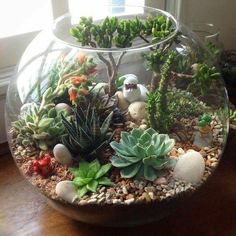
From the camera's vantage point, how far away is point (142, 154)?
60 cm

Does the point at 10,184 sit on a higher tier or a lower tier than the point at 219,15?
lower

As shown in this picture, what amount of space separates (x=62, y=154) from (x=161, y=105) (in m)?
0.19

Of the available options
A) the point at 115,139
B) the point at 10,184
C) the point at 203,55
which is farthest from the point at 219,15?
the point at 10,184

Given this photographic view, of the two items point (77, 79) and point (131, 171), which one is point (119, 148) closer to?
point (131, 171)

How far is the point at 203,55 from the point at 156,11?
0.42 feet

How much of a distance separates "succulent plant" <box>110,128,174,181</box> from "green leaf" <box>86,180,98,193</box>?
0.04 m

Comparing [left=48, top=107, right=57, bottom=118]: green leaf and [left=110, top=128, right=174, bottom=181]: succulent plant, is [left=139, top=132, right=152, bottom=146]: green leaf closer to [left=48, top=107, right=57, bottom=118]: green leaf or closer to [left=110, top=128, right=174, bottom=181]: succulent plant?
[left=110, top=128, right=174, bottom=181]: succulent plant

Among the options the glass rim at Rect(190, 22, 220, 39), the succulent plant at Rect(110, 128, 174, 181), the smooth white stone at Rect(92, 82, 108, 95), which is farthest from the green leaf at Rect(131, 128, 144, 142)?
the glass rim at Rect(190, 22, 220, 39)

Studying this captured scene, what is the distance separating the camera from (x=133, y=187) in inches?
23.6

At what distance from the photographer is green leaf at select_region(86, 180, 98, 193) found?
1.94ft

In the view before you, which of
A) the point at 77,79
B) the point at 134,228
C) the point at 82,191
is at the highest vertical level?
the point at 77,79

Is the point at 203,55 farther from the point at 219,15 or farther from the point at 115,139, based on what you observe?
the point at 219,15

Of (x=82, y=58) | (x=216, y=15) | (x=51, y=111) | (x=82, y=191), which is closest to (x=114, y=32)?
(x=82, y=58)

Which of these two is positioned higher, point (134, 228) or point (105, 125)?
point (105, 125)
